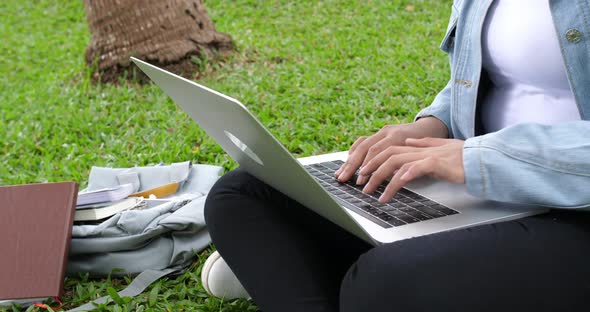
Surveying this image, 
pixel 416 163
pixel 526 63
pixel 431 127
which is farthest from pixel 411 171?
pixel 431 127

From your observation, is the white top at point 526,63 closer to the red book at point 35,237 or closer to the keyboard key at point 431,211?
the keyboard key at point 431,211

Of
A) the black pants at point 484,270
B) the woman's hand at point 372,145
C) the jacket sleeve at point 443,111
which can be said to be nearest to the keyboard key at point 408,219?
the black pants at point 484,270

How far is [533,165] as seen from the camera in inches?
56.7

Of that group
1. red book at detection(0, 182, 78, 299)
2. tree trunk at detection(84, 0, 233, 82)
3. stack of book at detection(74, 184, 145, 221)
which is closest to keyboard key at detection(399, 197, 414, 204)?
red book at detection(0, 182, 78, 299)

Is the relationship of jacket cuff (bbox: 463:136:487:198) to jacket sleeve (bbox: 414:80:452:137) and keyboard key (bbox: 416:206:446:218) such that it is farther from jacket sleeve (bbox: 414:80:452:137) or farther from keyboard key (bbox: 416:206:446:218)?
jacket sleeve (bbox: 414:80:452:137)

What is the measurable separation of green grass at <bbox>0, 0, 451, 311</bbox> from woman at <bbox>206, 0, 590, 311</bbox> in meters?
0.55

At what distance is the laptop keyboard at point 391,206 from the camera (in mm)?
1511

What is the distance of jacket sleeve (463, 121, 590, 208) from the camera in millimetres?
1417

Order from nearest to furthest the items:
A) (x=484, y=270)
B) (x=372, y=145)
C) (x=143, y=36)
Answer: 1. (x=484, y=270)
2. (x=372, y=145)
3. (x=143, y=36)

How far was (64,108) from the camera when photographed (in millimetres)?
4922

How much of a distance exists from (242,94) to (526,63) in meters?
3.26

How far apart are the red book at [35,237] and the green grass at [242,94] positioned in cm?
14

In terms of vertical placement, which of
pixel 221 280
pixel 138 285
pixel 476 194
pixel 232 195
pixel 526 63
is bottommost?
pixel 138 285

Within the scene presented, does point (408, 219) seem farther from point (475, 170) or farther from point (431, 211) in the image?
point (475, 170)
